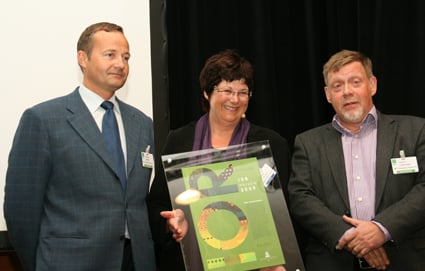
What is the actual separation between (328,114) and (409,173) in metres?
1.62

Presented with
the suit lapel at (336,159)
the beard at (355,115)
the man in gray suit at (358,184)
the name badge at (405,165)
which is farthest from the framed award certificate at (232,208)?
the name badge at (405,165)

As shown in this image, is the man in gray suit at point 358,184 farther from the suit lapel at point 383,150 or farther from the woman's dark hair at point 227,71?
the woman's dark hair at point 227,71

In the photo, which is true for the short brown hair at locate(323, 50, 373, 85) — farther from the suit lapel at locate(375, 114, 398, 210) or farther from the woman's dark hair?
the woman's dark hair

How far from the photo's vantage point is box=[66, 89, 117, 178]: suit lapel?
8.50ft

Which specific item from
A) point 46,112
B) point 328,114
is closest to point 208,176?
point 46,112

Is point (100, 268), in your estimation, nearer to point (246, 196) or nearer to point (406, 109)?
point (246, 196)

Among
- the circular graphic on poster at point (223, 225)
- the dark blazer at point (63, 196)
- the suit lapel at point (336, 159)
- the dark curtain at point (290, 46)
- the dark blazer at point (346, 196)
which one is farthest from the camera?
the dark curtain at point (290, 46)

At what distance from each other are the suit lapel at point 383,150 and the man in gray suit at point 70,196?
1.26 metres

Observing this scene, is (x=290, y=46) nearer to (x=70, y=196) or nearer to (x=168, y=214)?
(x=168, y=214)

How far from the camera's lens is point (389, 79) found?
4.24m

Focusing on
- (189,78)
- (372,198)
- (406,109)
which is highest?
(189,78)

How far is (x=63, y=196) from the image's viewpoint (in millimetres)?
2547

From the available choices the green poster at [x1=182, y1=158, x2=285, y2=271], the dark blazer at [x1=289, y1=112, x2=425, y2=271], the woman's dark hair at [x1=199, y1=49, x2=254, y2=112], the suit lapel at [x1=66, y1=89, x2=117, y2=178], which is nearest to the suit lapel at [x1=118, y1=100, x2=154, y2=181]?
the suit lapel at [x1=66, y1=89, x2=117, y2=178]

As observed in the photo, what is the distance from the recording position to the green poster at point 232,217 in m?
2.59
